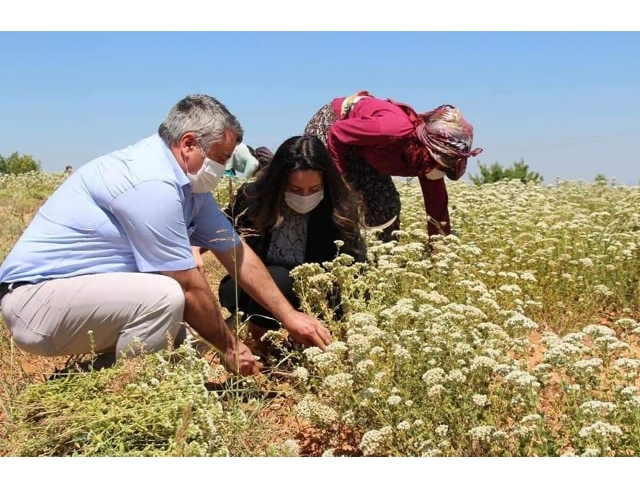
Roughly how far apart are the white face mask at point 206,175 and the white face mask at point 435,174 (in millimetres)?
1602

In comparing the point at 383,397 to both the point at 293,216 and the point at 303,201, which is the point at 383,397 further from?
the point at 293,216

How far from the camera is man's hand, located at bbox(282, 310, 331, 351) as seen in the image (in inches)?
137

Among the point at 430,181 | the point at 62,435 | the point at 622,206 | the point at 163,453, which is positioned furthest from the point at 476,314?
the point at 622,206

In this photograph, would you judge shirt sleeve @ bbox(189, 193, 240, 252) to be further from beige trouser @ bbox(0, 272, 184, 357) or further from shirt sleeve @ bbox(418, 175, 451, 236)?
shirt sleeve @ bbox(418, 175, 451, 236)

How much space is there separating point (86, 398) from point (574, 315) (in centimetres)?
290

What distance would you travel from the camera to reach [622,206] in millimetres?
6297

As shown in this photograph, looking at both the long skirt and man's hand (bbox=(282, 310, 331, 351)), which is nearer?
man's hand (bbox=(282, 310, 331, 351))

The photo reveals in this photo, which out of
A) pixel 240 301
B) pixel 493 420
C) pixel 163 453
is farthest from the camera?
pixel 240 301

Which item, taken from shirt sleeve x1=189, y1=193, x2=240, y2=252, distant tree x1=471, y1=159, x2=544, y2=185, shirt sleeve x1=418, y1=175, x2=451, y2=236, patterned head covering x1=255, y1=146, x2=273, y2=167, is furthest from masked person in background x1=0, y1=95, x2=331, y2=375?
distant tree x1=471, y1=159, x2=544, y2=185

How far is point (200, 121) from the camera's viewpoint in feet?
10.8

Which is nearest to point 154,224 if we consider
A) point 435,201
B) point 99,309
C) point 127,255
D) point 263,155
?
point 127,255

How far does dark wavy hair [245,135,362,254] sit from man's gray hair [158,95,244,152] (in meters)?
0.69

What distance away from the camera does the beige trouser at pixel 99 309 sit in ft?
10.5

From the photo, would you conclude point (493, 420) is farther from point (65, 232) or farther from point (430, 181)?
point (430, 181)
